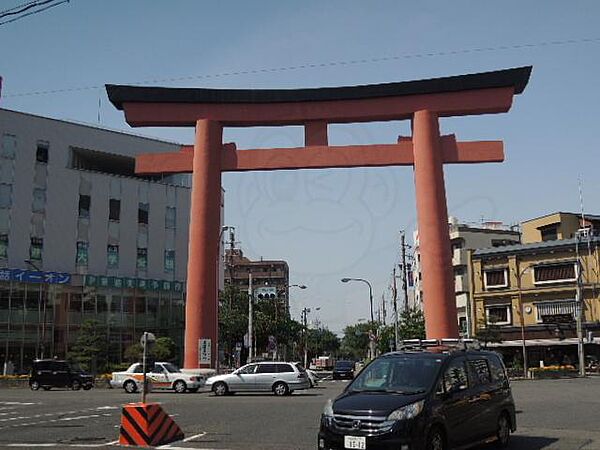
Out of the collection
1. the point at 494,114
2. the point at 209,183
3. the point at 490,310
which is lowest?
the point at 490,310

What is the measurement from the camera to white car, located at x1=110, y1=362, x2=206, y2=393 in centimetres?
3174

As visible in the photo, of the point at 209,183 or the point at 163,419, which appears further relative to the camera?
the point at 209,183

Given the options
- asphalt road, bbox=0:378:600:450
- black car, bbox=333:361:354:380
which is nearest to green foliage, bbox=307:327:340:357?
black car, bbox=333:361:354:380

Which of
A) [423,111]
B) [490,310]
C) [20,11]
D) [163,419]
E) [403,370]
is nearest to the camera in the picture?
[403,370]

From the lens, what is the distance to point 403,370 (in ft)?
35.8

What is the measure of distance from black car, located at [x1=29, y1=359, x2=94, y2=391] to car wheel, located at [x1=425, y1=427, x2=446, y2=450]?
31922mm

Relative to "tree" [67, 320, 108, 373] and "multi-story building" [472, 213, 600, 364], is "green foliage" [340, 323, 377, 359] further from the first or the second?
"tree" [67, 320, 108, 373]

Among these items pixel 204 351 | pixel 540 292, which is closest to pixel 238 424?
pixel 204 351

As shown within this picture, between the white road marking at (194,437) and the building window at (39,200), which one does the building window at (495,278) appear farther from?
the white road marking at (194,437)

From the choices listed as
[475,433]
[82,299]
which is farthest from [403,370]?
[82,299]

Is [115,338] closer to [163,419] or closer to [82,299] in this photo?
[82,299]

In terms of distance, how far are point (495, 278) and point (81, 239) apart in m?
34.3

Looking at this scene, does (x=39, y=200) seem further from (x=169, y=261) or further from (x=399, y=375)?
(x=399, y=375)

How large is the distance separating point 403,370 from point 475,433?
5.20 ft
